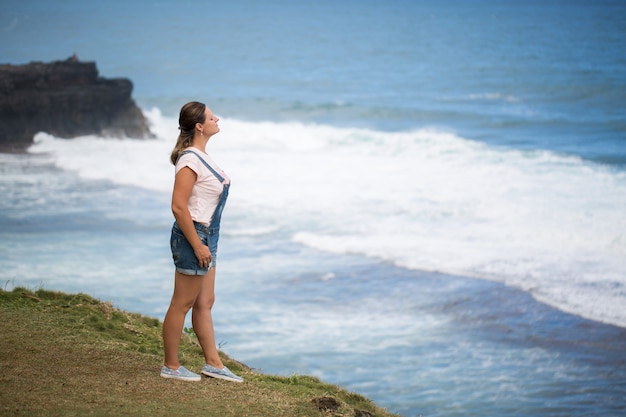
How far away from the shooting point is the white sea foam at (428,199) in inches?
540

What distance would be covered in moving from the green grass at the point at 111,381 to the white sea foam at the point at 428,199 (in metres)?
6.86

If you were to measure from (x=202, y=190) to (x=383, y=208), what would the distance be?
43.8 feet

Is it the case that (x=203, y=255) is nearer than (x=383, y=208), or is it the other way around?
(x=203, y=255)

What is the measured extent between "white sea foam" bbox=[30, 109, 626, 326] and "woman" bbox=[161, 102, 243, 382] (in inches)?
300

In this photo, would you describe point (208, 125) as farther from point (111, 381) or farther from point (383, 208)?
point (383, 208)

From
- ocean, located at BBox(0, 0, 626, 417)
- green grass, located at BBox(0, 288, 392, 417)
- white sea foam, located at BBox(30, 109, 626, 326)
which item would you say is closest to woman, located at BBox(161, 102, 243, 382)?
green grass, located at BBox(0, 288, 392, 417)

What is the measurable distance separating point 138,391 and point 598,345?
7071 millimetres

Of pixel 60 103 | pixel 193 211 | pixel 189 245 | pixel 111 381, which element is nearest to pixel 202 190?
pixel 193 211

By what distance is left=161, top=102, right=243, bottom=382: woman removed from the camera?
4.68m

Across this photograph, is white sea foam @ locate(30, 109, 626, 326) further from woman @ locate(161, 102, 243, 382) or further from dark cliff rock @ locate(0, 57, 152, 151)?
woman @ locate(161, 102, 243, 382)

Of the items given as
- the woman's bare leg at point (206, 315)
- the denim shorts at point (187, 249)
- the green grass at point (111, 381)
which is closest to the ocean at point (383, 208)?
the green grass at point (111, 381)

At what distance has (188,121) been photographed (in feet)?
15.8

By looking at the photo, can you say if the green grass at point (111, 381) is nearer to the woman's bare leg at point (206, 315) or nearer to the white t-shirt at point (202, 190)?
the woman's bare leg at point (206, 315)

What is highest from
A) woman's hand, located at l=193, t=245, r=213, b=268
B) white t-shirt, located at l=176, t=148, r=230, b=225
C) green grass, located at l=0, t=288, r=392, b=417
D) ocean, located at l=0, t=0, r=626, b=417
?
ocean, located at l=0, t=0, r=626, b=417
